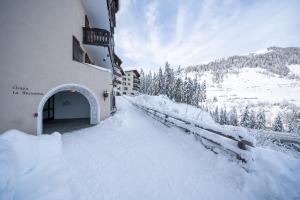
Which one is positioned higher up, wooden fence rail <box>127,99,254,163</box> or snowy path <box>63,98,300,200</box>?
wooden fence rail <box>127,99,254,163</box>

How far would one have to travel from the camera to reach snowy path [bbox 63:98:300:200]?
2947mm

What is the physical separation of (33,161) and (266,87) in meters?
194

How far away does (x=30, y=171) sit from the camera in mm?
3373

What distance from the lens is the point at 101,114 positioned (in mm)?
9977

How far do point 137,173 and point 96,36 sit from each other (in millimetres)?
10381

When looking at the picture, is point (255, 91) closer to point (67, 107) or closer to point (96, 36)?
point (96, 36)

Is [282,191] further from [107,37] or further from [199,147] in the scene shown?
[107,37]

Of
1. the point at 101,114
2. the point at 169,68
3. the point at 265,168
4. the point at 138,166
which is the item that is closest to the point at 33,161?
the point at 138,166

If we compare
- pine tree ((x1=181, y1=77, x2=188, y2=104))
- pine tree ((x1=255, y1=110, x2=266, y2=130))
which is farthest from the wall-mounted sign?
pine tree ((x1=181, y1=77, x2=188, y2=104))

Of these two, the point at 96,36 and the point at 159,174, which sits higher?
the point at 96,36

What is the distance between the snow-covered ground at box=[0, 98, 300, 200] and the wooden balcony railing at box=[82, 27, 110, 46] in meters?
7.99

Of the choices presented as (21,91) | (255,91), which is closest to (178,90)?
(21,91)

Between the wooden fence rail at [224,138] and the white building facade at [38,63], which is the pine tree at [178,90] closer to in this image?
the white building facade at [38,63]

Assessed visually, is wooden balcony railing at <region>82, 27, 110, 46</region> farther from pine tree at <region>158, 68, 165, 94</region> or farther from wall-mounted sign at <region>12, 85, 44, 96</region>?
pine tree at <region>158, 68, 165, 94</region>
